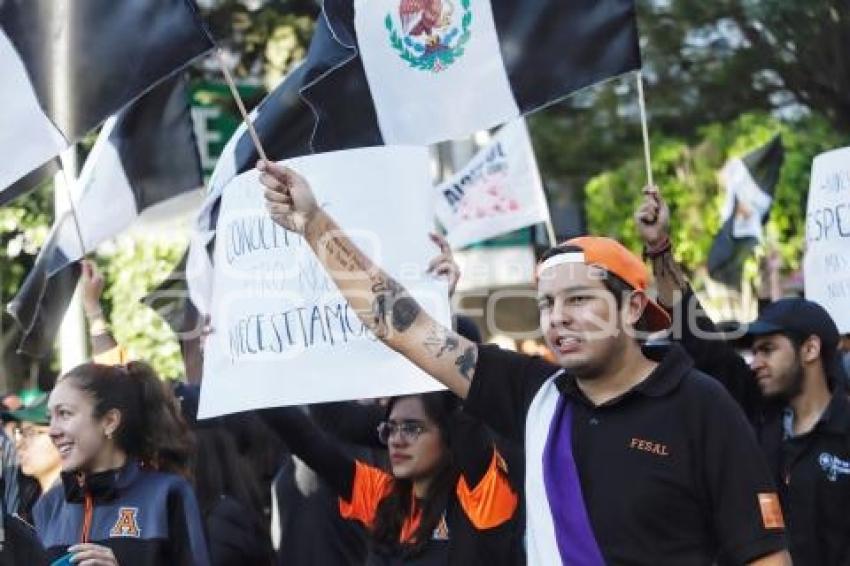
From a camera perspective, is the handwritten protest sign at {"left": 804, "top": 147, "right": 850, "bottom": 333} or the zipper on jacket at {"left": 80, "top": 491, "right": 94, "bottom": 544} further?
the handwritten protest sign at {"left": 804, "top": 147, "right": 850, "bottom": 333}

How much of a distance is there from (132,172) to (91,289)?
41.1 inches

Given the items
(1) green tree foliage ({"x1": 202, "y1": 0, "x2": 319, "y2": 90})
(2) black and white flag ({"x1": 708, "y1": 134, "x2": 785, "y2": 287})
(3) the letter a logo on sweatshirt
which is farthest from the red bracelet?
(1) green tree foliage ({"x1": 202, "y1": 0, "x2": 319, "y2": 90})

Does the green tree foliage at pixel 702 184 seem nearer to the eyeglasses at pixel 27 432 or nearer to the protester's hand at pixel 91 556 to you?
the eyeglasses at pixel 27 432

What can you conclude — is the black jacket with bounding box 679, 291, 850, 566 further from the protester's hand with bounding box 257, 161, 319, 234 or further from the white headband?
the protester's hand with bounding box 257, 161, 319, 234

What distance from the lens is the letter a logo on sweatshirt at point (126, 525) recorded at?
5398mm

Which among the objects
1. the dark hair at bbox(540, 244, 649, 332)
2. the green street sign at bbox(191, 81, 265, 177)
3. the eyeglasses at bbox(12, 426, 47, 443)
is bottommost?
the eyeglasses at bbox(12, 426, 47, 443)

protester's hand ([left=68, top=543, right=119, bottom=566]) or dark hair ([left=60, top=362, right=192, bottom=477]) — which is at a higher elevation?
dark hair ([left=60, top=362, right=192, bottom=477])

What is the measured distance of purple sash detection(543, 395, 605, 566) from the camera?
13.8 feet

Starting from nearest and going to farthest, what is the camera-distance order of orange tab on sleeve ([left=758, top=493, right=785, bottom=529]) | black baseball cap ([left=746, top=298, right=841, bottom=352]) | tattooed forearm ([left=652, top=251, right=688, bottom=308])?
orange tab on sleeve ([left=758, top=493, right=785, bottom=529])
tattooed forearm ([left=652, top=251, right=688, bottom=308])
black baseball cap ([left=746, top=298, right=841, bottom=352])

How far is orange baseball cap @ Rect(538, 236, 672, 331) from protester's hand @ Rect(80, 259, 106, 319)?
2.73 metres

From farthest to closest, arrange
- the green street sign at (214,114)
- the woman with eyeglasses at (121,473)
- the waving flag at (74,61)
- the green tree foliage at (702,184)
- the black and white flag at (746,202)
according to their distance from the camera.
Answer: the green tree foliage at (702,184) → the green street sign at (214,114) → the black and white flag at (746,202) → the woman with eyeglasses at (121,473) → the waving flag at (74,61)

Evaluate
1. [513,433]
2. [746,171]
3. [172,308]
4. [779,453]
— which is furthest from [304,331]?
[746,171]

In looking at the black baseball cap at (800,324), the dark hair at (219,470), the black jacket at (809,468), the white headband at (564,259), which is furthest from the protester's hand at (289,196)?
the black baseball cap at (800,324)

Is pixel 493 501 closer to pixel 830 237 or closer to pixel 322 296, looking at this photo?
pixel 322 296
